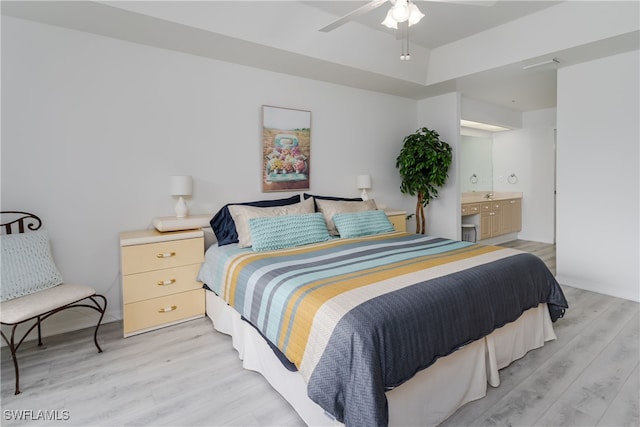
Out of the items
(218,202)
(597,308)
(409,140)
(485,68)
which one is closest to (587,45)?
(485,68)

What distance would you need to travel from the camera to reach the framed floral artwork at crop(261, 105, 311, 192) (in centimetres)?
362

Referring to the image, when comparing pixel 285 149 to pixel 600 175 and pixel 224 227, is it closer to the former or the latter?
pixel 224 227

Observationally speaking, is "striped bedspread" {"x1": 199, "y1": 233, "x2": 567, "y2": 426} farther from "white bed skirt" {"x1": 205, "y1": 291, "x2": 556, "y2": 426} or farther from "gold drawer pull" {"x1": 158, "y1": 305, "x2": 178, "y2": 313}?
"gold drawer pull" {"x1": 158, "y1": 305, "x2": 178, "y2": 313}

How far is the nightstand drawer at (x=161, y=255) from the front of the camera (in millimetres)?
2582

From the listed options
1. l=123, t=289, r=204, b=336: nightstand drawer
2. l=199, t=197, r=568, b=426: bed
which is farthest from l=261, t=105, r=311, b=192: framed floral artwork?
l=123, t=289, r=204, b=336: nightstand drawer

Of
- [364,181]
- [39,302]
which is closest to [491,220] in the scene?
[364,181]

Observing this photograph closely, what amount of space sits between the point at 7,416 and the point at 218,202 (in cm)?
212

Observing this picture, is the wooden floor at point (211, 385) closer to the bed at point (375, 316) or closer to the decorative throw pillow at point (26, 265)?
the bed at point (375, 316)

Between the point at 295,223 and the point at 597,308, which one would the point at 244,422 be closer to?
the point at 295,223

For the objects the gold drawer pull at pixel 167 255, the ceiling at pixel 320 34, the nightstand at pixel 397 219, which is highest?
the ceiling at pixel 320 34

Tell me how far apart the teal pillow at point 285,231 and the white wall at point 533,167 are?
4.96 metres

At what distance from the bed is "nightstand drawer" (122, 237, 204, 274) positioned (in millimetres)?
139

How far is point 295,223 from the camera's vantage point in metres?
2.91

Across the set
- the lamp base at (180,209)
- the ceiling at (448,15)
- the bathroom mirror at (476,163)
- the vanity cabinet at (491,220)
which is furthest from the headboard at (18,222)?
the bathroom mirror at (476,163)
